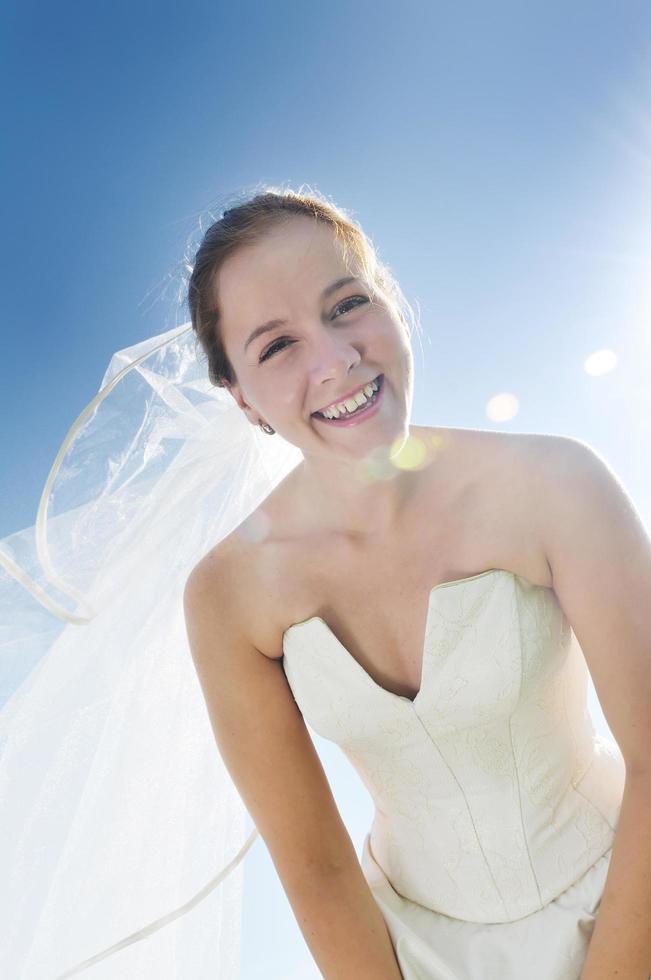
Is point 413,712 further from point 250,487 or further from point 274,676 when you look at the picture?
point 250,487

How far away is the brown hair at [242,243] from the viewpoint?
1.79 m

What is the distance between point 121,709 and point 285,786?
55cm

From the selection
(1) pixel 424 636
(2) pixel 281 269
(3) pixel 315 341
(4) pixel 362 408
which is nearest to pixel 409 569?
(1) pixel 424 636

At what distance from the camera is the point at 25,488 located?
7.35 feet

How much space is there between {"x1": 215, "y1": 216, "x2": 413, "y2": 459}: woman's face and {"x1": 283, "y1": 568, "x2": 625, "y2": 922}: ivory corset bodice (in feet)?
1.47

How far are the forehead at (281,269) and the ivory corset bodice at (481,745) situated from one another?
0.77 m

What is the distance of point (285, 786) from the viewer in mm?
1793

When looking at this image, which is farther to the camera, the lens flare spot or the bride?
the lens flare spot

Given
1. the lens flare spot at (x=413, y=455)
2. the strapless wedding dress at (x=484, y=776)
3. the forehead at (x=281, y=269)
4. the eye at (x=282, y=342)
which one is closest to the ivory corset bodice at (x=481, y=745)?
the strapless wedding dress at (x=484, y=776)

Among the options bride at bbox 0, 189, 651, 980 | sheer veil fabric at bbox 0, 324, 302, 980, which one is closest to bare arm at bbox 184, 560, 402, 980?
bride at bbox 0, 189, 651, 980

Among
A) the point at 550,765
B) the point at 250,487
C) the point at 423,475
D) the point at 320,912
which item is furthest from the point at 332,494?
the point at 320,912

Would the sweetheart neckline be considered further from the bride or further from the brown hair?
the brown hair

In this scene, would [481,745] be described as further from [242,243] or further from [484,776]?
[242,243]

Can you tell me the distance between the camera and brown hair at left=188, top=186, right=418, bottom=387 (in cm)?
179
